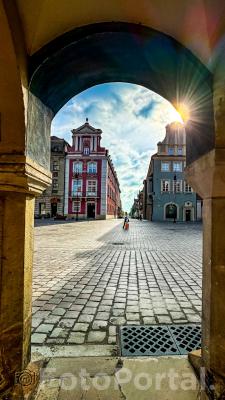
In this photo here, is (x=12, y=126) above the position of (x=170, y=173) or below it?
below

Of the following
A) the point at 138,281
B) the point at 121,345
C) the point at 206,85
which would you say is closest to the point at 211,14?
the point at 206,85

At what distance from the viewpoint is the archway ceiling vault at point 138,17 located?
1664mm

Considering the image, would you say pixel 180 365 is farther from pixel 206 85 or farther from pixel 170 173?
pixel 170 173

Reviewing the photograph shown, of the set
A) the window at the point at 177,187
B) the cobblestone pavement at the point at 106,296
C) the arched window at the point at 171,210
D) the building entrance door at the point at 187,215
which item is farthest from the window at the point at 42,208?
the cobblestone pavement at the point at 106,296

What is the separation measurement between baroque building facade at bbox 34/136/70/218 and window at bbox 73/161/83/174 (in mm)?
2350

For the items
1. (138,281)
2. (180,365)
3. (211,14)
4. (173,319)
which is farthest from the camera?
(138,281)

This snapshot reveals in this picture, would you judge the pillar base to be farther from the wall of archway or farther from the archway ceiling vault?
the archway ceiling vault

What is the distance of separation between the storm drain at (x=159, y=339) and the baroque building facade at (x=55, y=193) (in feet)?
136

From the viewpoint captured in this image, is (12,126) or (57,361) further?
(57,361)

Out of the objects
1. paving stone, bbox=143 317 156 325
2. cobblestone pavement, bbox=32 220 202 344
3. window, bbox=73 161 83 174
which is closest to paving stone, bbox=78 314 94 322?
cobblestone pavement, bbox=32 220 202 344

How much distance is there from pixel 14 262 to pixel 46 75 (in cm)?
156

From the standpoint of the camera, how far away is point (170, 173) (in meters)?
38.8

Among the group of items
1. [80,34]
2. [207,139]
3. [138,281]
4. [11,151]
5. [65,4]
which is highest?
[65,4]

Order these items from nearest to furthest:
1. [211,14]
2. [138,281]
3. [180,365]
→ [211,14] → [180,365] → [138,281]
